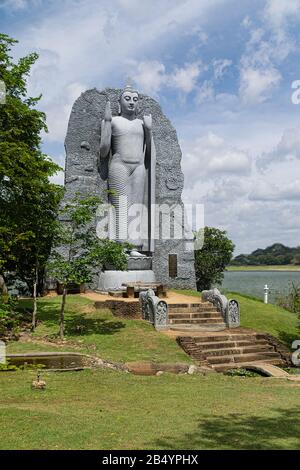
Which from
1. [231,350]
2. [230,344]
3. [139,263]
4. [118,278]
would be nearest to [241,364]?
[231,350]

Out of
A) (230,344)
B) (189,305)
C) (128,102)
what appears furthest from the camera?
(128,102)

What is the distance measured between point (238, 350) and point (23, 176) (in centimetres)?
776

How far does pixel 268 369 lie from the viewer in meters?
12.8

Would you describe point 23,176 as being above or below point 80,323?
above

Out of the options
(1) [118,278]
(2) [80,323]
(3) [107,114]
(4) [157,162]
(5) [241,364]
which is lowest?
(5) [241,364]

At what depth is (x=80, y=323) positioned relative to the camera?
16375 mm

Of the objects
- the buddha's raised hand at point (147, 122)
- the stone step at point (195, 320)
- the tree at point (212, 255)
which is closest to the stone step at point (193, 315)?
the stone step at point (195, 320)

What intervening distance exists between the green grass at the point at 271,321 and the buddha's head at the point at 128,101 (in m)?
9.62

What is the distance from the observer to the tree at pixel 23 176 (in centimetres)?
1421

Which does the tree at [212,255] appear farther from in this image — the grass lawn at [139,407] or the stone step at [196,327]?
the grass lawn at [139,407]

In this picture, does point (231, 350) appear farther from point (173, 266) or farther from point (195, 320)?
point (173, 266)

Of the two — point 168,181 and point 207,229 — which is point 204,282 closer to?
point 207,229
